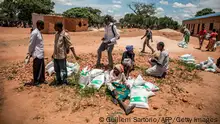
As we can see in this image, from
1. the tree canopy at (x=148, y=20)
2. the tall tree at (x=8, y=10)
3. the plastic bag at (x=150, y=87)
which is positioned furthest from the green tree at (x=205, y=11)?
the plastic bag at (x=150, y=87)

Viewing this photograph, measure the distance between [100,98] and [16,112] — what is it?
65.8 inches

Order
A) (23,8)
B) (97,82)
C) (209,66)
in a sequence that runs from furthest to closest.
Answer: (23,8) < (209,66) < (97,82)

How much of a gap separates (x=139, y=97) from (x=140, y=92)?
0.50 feet

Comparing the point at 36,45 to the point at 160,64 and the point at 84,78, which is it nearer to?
the point at 84,78

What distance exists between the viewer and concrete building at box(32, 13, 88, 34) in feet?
66.7

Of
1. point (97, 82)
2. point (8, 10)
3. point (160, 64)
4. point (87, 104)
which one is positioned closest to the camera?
point (87, 104)

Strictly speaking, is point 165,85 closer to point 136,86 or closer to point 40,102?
point 136,86

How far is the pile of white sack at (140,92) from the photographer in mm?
3792

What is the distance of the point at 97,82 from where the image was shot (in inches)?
177

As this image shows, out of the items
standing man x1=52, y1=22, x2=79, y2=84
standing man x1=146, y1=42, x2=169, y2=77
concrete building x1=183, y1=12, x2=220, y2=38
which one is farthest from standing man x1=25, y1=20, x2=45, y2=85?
concrete building x1=183, y1=12, x2=220, y2=38

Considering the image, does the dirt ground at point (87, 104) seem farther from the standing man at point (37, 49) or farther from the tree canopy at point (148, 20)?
the tree canopy at point (148, 20)

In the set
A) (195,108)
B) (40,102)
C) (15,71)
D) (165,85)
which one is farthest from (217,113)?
(15,71)

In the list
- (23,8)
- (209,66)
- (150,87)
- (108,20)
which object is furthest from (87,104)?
(23,8)

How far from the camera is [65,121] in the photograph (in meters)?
3.27
